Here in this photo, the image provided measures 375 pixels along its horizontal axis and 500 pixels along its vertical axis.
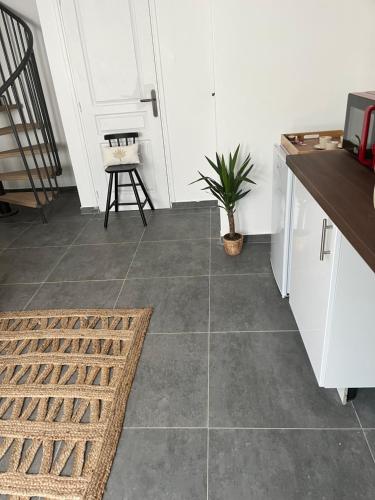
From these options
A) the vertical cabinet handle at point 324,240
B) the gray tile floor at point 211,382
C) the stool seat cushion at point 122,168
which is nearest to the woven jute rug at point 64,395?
the gray tile floor at point 211,382

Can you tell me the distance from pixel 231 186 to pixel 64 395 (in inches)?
63.7

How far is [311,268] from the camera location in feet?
5.12

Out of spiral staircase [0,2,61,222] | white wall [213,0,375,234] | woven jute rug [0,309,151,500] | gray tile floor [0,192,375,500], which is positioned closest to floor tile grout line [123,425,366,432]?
gray tile floor [0,192,375,500]

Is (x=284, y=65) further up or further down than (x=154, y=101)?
further up

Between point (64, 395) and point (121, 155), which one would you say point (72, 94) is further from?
point (64, 395)

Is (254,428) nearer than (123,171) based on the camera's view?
Yes

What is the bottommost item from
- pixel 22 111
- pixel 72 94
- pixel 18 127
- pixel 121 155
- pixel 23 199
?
pixel 23 199

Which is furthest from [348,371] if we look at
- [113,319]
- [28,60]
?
[28,60]

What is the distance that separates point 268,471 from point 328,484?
20cm

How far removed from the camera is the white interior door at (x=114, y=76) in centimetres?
316

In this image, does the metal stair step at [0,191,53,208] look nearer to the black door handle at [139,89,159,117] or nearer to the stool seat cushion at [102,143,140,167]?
the stool seat cushion at [102,143,140,167]

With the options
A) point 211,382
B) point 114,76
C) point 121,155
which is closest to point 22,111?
point 114,76

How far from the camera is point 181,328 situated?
2117 millimetres

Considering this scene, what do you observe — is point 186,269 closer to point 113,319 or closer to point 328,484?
point 113,319
